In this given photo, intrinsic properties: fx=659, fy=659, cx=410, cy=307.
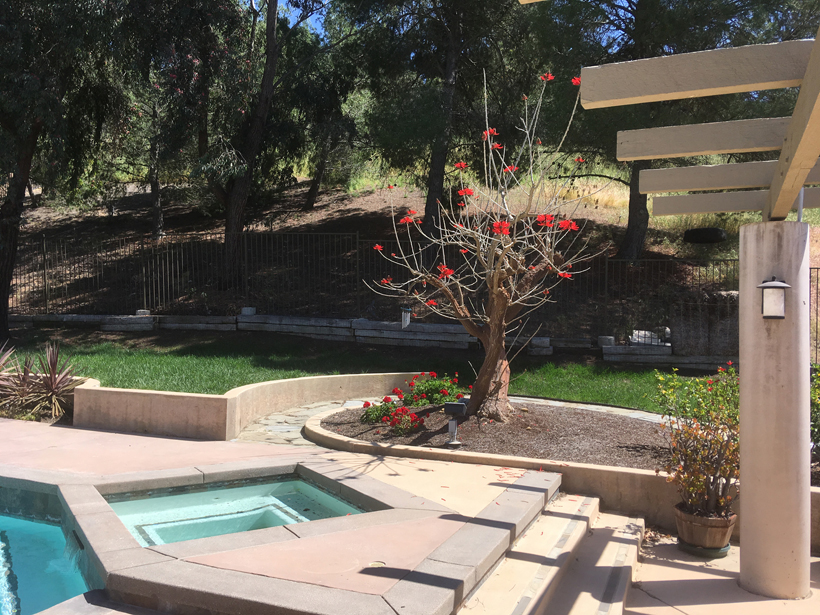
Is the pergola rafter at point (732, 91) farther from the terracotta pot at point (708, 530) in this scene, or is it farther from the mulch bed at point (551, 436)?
the mulch bed at point (551, 436)

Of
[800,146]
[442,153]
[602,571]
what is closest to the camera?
[800,146]

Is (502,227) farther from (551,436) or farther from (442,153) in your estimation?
(442,153)

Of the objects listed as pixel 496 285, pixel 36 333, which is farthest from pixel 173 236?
pixel 496 285

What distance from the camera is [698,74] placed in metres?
3.67

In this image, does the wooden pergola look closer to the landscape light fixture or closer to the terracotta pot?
the terracotta pot

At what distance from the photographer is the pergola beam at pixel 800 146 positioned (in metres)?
2.94

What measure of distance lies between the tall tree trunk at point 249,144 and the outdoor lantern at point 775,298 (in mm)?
13440

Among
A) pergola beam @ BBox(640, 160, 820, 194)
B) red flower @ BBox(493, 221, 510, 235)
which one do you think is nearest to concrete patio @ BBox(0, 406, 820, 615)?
red flower @ BBox(493, 221, 510, 235)

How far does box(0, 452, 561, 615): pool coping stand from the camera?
3.46 metres

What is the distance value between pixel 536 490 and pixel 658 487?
44.7 inches

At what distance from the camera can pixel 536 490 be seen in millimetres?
5492

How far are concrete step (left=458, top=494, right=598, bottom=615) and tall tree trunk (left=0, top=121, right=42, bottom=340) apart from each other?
41.9ft

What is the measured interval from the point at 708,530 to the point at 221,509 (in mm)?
3926

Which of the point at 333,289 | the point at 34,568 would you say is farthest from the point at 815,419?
the point at 333,289
